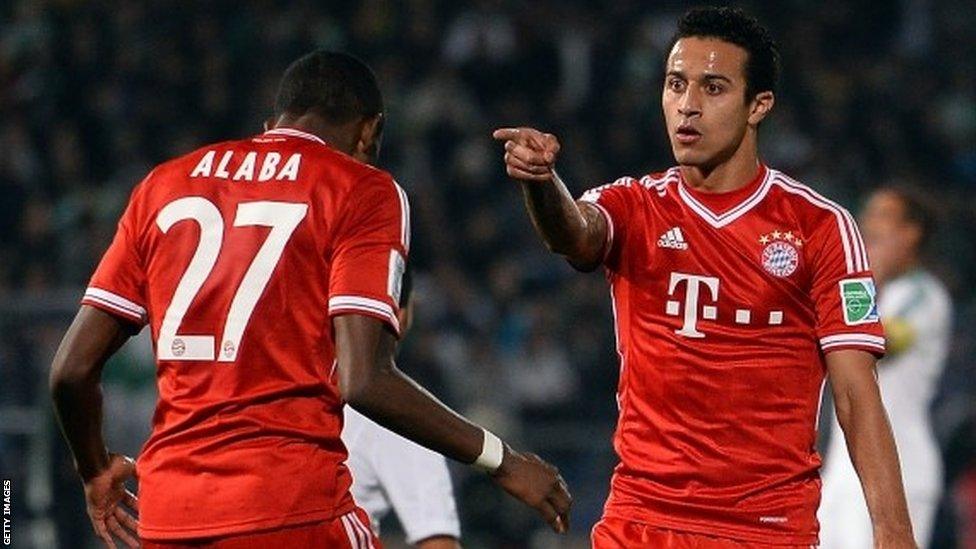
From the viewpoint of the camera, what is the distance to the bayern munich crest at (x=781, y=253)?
5266mm

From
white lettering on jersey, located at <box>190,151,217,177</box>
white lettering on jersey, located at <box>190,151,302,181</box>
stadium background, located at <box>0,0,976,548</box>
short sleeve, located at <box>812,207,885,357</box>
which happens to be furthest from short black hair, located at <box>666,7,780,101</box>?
stadium background, located at <box>0,0,976,548</box>

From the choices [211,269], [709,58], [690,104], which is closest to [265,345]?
[211,269]

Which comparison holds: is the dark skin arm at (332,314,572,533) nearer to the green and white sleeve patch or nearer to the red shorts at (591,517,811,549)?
the red shorts at (591,517,811,549)

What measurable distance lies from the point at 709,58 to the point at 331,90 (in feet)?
3.66

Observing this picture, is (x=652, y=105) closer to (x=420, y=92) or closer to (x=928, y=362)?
(x=420, y=92)

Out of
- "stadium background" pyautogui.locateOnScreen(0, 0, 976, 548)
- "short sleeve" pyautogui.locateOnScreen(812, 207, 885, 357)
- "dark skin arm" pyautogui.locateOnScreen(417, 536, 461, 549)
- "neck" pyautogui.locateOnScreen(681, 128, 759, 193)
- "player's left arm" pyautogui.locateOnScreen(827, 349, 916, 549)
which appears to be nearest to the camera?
"player's left arm" pyautogui.locateOnScreen(827, 349, 916, 549)

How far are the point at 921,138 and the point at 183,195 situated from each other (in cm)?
1134

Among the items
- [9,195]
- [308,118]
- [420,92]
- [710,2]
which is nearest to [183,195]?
[308,118]

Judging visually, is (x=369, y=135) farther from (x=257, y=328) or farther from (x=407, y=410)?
(x=407, y=410)

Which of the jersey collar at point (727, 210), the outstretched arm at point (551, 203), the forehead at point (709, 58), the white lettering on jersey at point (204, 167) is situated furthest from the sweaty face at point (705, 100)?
the white lettering on jersey at point (204, 167)

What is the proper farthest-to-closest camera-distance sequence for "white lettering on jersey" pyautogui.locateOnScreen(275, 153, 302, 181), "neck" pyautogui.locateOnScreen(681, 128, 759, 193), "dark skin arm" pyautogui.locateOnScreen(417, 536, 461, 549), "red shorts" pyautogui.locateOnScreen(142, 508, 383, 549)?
"dark skin arm" pyautogui.locateOnScreen(417, 536, 461, 549) → "neck" pyautogui.locateOnScreen(681, 128, 759, 193) → "white lettering on jersey" pyautogui.locateOnScreen(275, 153, 302, 181) → "red shorts" pyautogui.locateOnScreen(142, 508, 383, 549)

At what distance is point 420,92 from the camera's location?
50.1 feet

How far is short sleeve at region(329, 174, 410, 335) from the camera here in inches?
178

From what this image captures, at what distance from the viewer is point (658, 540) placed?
5215mm
